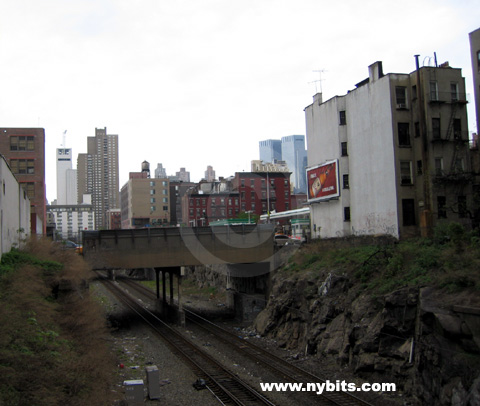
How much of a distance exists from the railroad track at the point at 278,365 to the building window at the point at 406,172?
16.5 metres

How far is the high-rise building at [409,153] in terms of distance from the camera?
3225 cm

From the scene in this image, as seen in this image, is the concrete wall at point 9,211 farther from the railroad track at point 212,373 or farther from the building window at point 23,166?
the building window at point 23,166

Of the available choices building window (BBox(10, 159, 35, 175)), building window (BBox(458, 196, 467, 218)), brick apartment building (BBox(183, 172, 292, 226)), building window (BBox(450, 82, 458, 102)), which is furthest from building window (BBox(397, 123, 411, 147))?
brick apartment building (BBox(183, 172, 292, 226))

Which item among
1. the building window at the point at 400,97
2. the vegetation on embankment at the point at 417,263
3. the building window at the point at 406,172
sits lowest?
the vegetation on embankment at the point at 417,263

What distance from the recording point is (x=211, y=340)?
30.2 metres

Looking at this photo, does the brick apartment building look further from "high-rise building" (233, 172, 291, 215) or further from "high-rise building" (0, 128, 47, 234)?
"high-rise building" (0, 128, 47, 234)

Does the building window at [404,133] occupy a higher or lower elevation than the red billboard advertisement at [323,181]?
higher

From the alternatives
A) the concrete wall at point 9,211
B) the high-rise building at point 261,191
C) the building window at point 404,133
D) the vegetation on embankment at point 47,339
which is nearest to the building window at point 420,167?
the building window at point 404,133

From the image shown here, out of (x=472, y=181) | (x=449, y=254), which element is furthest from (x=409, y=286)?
(x=472, y=181)

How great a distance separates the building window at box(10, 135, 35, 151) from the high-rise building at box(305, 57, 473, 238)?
46.7 metres

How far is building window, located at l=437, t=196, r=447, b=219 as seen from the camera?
1260 inches

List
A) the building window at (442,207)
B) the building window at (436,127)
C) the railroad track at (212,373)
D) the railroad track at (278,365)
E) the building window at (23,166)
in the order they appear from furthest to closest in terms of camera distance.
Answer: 1. the building window at (23,166)
2. the building window at (436,127)
3. the building window at (442,207)
4. the railroad track at (212,373)
5. the railroad track at (278,365)

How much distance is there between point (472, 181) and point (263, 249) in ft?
55.1

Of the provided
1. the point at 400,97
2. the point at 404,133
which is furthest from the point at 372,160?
the point at 400,97
